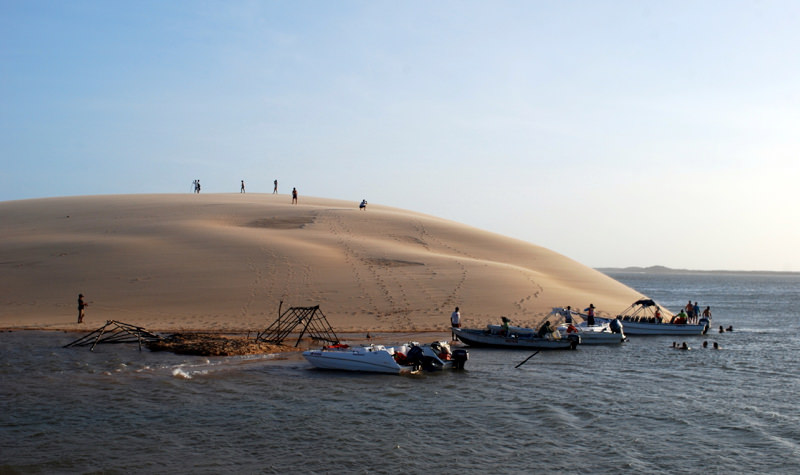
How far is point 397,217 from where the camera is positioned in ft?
174

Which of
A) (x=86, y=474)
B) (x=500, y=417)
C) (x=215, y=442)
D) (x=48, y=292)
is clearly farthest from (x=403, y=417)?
(x=48, y=292)

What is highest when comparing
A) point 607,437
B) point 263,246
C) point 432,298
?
point 263,246

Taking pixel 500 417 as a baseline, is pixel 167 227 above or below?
above

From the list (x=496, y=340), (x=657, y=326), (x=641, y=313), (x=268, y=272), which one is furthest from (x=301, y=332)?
(x=641, y=313)

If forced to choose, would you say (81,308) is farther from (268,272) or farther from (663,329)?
(663,329)

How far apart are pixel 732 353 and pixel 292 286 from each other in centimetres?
1971

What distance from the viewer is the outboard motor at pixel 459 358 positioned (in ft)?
69.7

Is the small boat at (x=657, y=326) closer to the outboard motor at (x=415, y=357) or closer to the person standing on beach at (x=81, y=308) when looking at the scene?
the outboard motor at (x=415, y=357)

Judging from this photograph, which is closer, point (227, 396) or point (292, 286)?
point (227, 396)

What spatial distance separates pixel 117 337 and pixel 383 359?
35.4 feet

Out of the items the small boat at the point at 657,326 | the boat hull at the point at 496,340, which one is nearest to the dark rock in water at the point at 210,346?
the boat hull at the point at 496,340

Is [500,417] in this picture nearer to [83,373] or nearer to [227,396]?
[227,396]

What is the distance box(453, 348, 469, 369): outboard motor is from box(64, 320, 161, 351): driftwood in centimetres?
1047

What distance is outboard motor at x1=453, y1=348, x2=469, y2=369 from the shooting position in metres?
21.2
